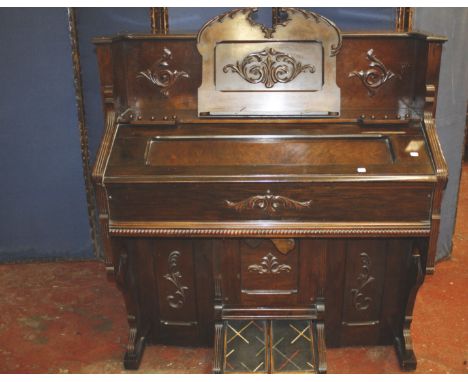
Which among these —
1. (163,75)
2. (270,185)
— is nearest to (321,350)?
(270,185)

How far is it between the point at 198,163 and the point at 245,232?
→ 1.18 feet

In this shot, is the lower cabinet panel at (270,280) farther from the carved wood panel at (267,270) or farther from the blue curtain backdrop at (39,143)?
the blue curtain backdrop at (39,143)

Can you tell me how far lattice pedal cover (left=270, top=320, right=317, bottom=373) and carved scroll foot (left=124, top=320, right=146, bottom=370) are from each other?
69 centimetres

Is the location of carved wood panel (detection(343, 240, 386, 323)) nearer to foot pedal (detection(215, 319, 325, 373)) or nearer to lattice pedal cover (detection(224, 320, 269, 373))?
foot pedal (detection(215, 319, 325, 373))

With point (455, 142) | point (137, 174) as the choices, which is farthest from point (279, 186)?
point (455, 142)

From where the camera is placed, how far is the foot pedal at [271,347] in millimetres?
2352

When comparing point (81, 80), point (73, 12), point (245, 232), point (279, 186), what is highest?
point (73, 12)

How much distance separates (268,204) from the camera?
208 cm

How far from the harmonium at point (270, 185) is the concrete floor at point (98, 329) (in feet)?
0.38

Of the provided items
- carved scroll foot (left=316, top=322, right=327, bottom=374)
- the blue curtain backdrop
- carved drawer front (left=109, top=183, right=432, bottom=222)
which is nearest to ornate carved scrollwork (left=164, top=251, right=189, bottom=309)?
carved drawer front (left=109, top=183, right=432, bottom=222)

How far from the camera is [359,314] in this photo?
8.71ft

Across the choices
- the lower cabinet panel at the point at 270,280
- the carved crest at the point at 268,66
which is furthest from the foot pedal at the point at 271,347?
the carved crest at the point at 268,66

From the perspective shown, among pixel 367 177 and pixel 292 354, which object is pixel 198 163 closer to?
pixel 367 177

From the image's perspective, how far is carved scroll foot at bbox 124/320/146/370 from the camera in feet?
8.47
